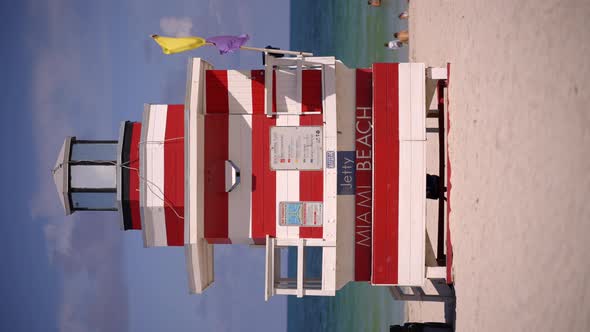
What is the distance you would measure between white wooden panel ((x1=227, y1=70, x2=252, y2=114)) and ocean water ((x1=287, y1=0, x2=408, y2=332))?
69.2ft

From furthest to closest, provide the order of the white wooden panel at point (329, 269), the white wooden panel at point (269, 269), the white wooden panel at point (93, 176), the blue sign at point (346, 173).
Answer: the white wooden panel at point (93, 176) → the blue sign at point (346, 173) → the white wooden panel at point (329, 269) → the white wooden panel at point (269, 269)

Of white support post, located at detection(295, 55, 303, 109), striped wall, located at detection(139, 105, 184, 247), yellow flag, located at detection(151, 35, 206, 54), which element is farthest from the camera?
striped wall, located at detection(139, 105, 184, 247)

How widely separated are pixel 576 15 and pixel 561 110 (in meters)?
1.95

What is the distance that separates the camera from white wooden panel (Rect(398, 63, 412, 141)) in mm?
11906

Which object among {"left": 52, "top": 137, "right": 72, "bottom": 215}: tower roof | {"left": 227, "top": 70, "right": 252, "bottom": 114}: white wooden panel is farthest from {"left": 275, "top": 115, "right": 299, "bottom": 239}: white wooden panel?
{"left": 52, "top": 137, "right": 72, "bottom": 215}: tower roof

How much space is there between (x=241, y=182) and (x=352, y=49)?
4714cm

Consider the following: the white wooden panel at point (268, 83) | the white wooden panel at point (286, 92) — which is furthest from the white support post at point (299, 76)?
the white wooden panel at point (268, 83)

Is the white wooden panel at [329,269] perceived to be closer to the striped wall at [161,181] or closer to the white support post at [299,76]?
the white support post at [299,76]

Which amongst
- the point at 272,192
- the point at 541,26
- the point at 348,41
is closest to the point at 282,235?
the point at 272,192

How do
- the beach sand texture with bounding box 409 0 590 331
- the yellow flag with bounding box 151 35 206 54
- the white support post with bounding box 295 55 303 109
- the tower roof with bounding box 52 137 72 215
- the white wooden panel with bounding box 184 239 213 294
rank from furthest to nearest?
the tower roof with bounding box 52 137 72 215, the white support post with bounding box 295 55 303 109, the white wooden panel with bounding box 184 239 213 294, the yellow flag with bounding box 151 35 206 54, the beach sand texture with bounding box 409 0 590 331

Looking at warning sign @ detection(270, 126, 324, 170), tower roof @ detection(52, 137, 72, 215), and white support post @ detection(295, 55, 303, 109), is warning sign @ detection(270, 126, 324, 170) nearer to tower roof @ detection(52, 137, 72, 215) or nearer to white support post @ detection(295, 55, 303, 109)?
white support post @ detection(295, 55, 303, 109)

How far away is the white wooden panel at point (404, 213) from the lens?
11766 millimetres

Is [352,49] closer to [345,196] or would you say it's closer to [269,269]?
[345,196]

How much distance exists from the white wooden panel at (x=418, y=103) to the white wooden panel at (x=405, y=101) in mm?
77
